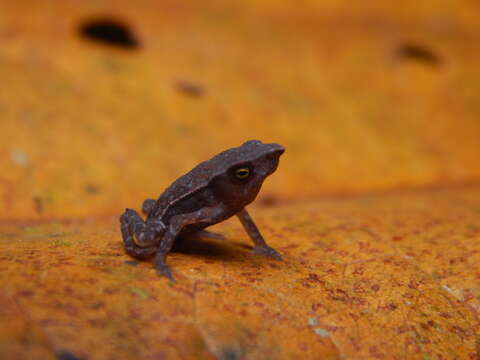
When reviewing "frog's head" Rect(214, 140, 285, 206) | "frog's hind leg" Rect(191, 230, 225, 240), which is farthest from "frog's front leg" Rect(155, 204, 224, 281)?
"frog's hind leg" Rect(191, 230, 225, 240)

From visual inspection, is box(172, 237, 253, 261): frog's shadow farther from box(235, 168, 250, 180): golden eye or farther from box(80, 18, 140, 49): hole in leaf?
box(80, 18, 140, 49): hole in leaf

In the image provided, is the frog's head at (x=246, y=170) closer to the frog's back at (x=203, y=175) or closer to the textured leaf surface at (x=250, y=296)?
the frog's back at (x=203, y=175)

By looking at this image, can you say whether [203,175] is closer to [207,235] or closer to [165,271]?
[207,235]

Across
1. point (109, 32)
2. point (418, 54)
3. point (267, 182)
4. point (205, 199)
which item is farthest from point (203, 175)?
point (418, 54)

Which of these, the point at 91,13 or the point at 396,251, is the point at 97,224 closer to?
the point at 396,251


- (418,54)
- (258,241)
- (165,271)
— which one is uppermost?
(418,54)

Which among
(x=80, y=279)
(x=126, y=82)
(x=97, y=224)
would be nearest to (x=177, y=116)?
(x=126, y=82)
